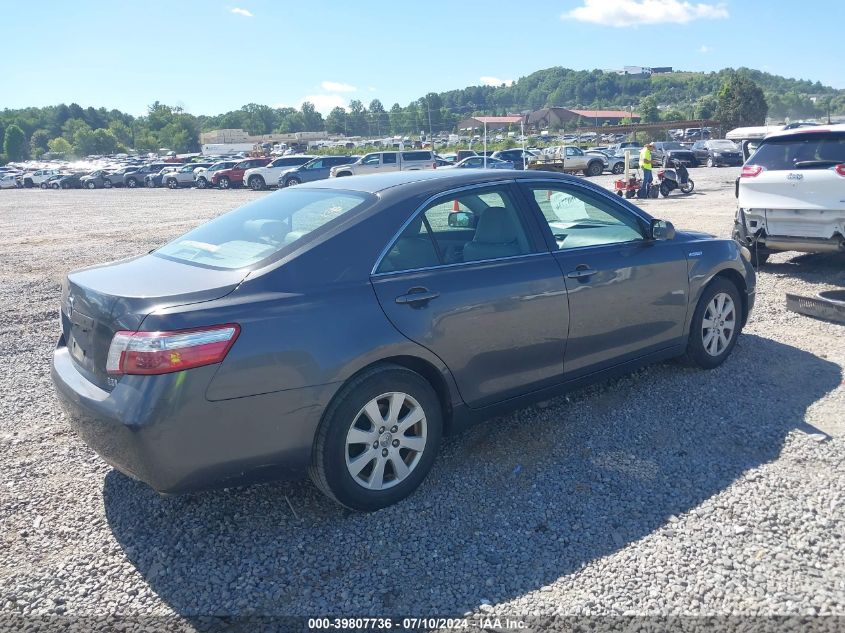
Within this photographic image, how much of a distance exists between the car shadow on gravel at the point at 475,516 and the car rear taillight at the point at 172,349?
37.6 inches

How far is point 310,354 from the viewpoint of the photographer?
10.8ft

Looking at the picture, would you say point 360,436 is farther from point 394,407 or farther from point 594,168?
point 594,168

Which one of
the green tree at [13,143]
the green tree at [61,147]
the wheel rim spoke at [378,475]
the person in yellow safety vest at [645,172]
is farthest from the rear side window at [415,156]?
the green tree at [13,143]

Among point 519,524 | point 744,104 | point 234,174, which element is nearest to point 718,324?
point 519,524

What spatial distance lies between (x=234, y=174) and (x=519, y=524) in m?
38.8

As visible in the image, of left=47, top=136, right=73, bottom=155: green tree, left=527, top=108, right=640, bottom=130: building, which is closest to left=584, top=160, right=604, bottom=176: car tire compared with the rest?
left=527, top=108, right=640, bottom=130: building

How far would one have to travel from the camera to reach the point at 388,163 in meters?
34.0

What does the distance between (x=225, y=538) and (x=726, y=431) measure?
3029 mm

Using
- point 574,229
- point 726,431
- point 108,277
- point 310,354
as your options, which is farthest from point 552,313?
point 108,277

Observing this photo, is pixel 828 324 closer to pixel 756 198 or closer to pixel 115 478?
pixel 756 198

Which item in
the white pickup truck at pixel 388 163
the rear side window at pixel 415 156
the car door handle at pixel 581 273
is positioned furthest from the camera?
the rear side window at pixel 415 156

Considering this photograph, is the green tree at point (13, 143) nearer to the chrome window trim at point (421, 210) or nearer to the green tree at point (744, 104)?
the green tree at point (744, 104)

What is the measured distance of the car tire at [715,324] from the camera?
5.24m

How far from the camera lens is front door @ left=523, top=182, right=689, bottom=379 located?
4434 mm
